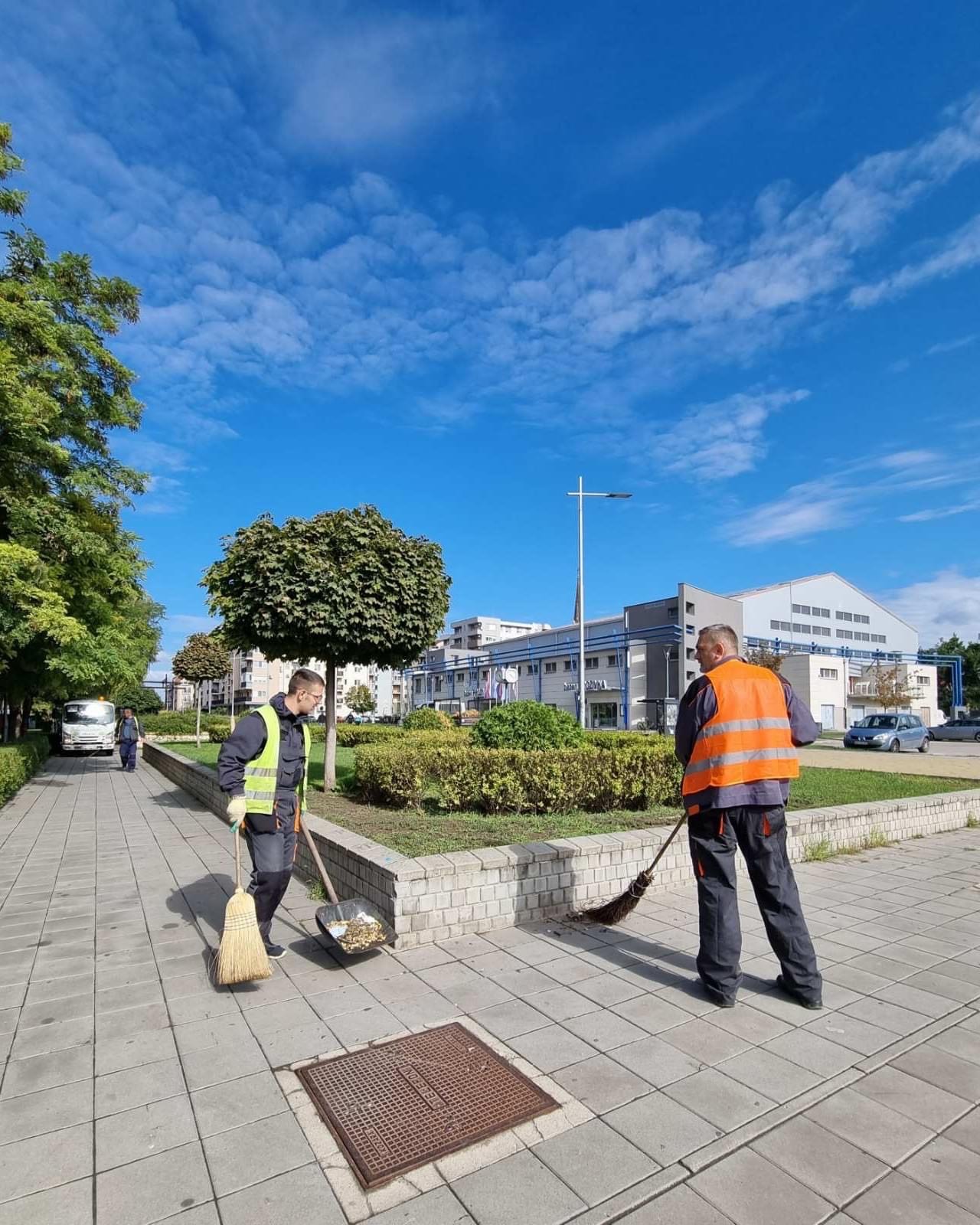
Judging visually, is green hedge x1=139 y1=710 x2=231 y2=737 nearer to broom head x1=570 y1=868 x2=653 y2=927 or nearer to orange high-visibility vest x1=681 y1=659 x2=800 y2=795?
broom head x1=570 y1=868 x2=653 y2=927

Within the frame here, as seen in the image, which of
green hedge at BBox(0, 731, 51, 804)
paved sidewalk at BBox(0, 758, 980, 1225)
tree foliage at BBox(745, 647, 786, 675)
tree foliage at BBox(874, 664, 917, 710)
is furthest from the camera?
tree foliage at BBox(874, 664, 917, 710)

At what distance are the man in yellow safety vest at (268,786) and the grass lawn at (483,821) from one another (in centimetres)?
123

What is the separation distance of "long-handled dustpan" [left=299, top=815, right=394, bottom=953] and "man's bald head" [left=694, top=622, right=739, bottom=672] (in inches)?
99.4

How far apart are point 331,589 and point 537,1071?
20.1 ft

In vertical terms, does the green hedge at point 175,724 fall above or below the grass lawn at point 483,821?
above

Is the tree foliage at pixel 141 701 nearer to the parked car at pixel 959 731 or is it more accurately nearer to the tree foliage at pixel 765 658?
the tree foliage at pixel 765 658

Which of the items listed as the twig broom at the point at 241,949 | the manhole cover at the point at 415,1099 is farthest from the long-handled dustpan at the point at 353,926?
the manhole cover at the point at 415,1099

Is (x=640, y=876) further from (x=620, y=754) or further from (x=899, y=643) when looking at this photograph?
(x=899, y=643)

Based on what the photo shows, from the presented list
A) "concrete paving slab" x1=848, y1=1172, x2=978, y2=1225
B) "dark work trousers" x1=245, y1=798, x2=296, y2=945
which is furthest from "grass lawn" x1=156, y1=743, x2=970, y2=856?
"concrete paving slab" x1=848, y1=1172, x2=978, y2=1225

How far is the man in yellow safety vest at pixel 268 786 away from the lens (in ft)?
13.3

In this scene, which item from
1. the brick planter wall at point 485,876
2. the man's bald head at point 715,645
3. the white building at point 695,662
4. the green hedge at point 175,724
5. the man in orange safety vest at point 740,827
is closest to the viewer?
the man in orange safety vest at point 740,827

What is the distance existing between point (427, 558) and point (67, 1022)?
21.1ft

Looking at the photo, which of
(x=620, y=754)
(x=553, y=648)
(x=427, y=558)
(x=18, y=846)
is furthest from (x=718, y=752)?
(x=553, y=648)

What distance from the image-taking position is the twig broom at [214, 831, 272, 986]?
369cm
